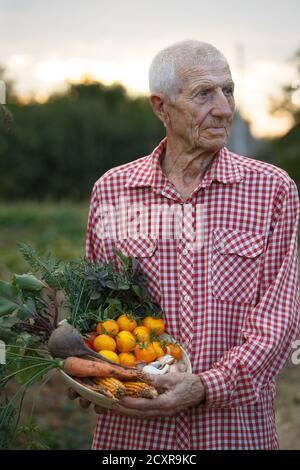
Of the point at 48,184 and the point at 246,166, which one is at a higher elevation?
the point at 246,166

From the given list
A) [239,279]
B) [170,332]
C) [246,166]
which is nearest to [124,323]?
[170,332]

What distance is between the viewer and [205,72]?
2734mm

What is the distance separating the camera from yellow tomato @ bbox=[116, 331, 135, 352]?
2586 millimetres

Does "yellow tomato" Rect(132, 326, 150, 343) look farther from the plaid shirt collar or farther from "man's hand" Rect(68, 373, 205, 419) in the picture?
the plaid shirt collar

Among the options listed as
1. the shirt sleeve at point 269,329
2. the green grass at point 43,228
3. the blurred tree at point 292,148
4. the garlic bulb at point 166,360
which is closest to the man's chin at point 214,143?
the shirt sleeve at point 269,329

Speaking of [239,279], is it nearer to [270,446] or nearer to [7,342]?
[270,446]

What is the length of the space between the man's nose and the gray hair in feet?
0.37

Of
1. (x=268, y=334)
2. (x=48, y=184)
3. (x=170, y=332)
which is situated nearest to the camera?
(x=268, y=334)

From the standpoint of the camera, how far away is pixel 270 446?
2.88 m

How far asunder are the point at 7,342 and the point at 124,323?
0.41 meters

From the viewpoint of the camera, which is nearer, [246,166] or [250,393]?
[250,393]

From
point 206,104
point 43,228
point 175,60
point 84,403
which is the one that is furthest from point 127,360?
point 43,228

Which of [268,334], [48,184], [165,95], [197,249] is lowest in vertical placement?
[48,184]

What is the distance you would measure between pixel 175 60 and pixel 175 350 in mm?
966
